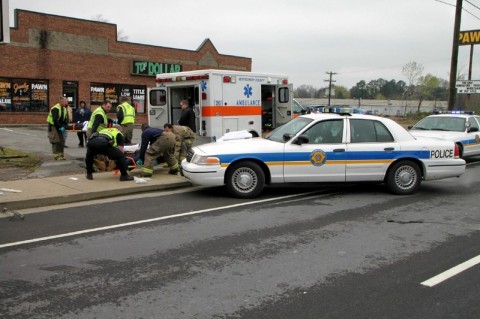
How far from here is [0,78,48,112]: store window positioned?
26.3 m

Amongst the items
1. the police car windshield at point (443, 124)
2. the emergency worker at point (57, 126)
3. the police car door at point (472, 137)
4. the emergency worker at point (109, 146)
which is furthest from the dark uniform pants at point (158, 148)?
the police car door at point (472, 137)

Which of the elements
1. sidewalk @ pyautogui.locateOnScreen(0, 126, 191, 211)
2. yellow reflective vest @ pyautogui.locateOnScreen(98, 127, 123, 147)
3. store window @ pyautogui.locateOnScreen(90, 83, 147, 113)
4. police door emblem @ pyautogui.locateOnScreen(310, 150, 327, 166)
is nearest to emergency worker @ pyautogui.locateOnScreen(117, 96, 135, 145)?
sidewalk @ pyautogui.locateOnScreen(0, 126, 191, 211)

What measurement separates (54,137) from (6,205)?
540cm

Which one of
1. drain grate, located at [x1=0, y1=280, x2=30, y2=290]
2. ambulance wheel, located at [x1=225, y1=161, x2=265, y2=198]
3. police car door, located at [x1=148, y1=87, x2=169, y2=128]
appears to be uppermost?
police car door, located at [x1=148, y1=87, x2=169, y2=128]

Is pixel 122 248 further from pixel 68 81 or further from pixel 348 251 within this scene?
pixel 68 81

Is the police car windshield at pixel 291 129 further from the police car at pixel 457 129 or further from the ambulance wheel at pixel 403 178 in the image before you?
the police car at pixel 457 129

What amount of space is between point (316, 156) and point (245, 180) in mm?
1382

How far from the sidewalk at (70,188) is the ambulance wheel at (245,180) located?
1.71 m

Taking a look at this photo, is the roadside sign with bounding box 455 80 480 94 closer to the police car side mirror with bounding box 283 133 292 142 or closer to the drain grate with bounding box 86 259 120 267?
the police car side mirror with bounding box 283 133 292 142

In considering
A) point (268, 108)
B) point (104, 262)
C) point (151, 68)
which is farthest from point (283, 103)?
point (151, 68)

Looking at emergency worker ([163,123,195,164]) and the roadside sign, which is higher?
the roadside sign

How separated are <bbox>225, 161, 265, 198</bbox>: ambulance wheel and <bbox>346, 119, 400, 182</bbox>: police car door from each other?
1704mm

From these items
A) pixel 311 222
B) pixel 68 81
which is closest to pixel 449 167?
pixel 311 222

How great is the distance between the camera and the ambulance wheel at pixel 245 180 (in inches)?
341
